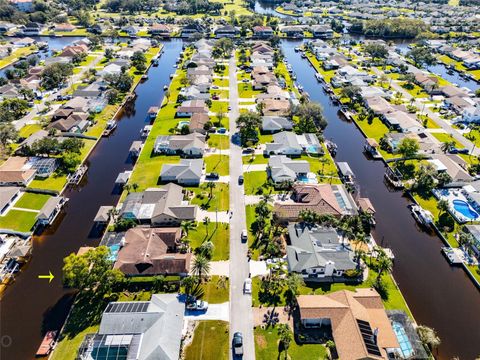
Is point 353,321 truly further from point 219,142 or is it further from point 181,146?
point 181,146

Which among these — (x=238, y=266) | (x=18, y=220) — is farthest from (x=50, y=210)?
(x=238, y=266)

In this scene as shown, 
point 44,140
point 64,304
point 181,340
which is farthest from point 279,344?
point 44,140

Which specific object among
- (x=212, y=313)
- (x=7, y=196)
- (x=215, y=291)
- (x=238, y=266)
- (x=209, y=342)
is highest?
(x=7, y=196)

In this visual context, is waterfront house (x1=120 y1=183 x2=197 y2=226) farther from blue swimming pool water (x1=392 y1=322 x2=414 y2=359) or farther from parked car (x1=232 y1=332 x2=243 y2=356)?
blue swimming pool water (x1=392 y1=322 x2=414 y2=359)

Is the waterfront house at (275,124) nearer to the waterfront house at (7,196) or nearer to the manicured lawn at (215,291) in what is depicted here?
the manicured lawn at (215,291)

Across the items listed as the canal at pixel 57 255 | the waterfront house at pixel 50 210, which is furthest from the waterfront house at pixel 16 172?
the waterfront house at pixel 50 210

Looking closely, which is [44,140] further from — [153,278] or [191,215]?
[153,278]

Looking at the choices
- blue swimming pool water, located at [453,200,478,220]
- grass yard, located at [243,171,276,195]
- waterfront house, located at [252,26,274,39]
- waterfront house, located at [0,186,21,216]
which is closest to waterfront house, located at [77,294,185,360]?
grass yard, located at [243,171,276,195]
